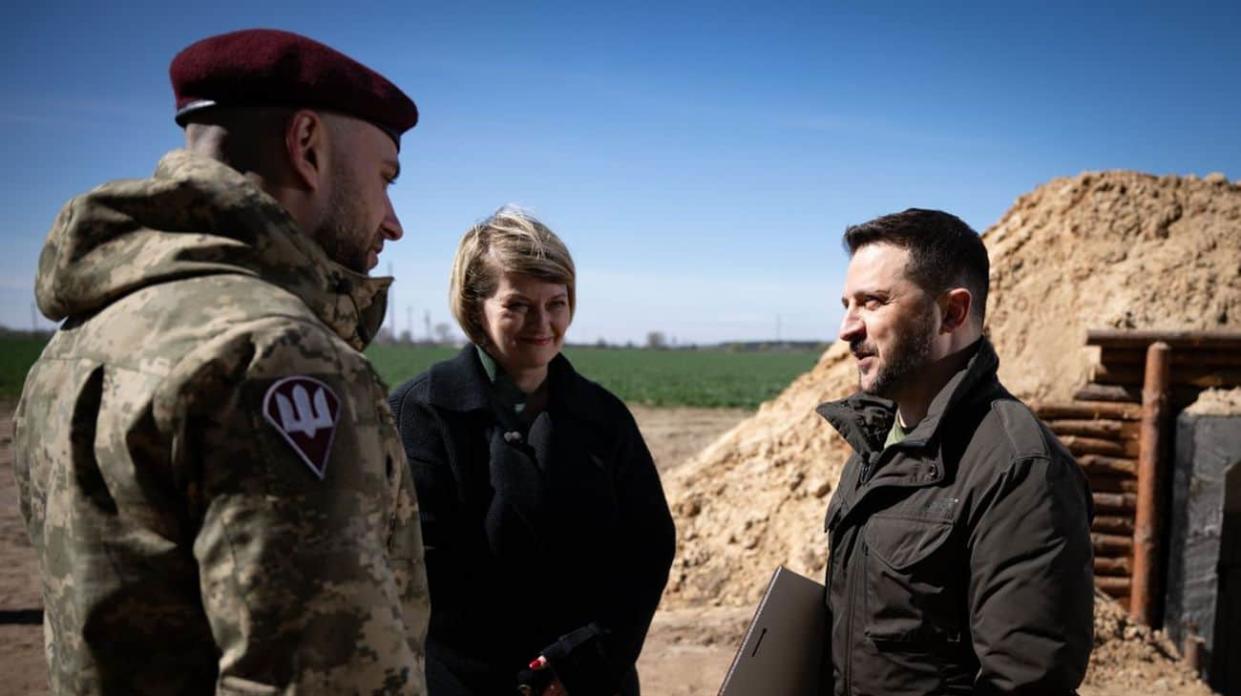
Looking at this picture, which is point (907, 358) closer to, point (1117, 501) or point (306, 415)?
point (306, 415)

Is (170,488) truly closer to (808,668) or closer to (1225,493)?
(808,668)

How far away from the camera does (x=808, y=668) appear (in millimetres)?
2330

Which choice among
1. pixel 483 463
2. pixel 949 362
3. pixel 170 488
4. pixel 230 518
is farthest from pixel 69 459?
pixel 949 362

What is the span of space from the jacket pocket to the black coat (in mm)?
774

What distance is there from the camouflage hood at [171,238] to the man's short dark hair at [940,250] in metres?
1.63

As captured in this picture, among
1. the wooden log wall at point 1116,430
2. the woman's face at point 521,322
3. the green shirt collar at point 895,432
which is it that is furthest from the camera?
the wooden log wall at point 1116,430

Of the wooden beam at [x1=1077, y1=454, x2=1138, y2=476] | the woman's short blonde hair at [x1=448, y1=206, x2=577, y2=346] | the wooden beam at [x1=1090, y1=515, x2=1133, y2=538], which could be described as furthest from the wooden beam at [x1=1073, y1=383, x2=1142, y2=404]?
the woman's short blonde hair at [x1=448, y1=206, x2=577, y2=346]

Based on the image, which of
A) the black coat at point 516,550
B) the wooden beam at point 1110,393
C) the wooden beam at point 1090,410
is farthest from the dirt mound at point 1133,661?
the black coat at point 516,550

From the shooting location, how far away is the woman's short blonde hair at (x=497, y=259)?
8.61 ft

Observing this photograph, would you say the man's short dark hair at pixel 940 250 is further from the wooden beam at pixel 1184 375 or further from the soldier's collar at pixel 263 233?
the wooden beam at pixel 1184 375

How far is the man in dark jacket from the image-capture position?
5.87 ft

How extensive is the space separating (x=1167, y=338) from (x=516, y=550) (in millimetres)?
5616

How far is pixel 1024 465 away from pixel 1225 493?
16.9 feet

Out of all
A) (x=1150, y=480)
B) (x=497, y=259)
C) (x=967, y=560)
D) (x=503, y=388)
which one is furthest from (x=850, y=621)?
(x=1150, y=480)
